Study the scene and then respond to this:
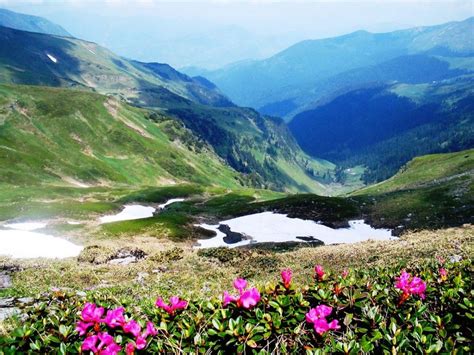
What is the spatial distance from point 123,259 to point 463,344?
3412cm

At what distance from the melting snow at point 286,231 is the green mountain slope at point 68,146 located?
68.1 meters

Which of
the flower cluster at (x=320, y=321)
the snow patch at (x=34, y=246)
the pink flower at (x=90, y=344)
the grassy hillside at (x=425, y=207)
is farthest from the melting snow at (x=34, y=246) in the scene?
the grassy hillside at (x=425, y=207)

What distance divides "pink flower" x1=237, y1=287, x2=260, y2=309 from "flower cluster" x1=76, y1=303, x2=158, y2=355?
5.71ft

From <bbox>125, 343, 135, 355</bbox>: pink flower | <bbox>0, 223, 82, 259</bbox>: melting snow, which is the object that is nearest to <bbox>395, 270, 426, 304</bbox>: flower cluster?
<bbox>125, 343, 135, 355</bbox>: pink flower

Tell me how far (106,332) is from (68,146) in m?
164


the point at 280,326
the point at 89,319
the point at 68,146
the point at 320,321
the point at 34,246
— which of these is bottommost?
the point at 34,246

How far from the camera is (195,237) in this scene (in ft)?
229

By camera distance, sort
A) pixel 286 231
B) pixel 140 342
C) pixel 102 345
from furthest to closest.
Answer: pixel 286 231, pixel 140 342, pixel 102 345

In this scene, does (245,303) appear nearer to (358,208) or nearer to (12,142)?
(358,208)

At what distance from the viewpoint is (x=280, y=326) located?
7965mm

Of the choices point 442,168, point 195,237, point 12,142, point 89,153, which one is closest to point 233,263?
point 195,237

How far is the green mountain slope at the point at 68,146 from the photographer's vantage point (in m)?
128

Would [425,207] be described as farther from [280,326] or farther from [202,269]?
[280,326]

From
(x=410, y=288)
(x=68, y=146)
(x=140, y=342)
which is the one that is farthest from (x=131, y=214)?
(x=410, y=288)
